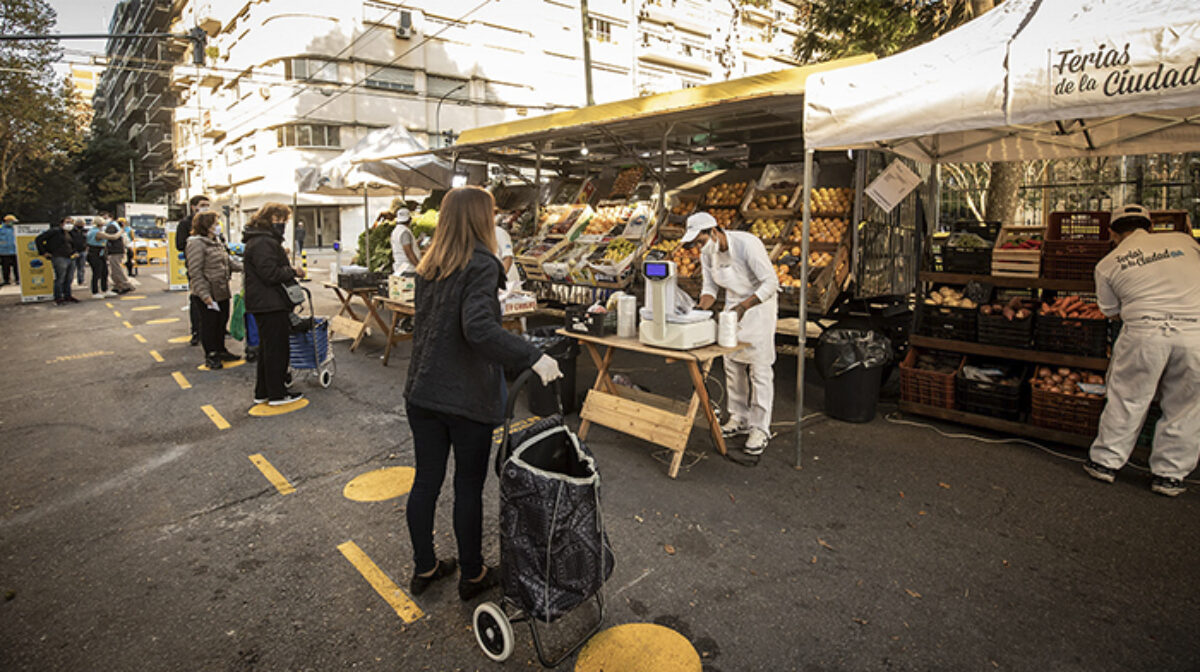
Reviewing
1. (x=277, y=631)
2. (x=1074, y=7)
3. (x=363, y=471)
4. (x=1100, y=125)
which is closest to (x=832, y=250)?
(x=1100, y=125)

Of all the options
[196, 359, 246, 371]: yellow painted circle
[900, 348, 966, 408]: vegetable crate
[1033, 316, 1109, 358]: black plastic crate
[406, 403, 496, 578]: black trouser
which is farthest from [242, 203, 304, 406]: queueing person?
[1033, 316, 1109, 358]: black plastic crate

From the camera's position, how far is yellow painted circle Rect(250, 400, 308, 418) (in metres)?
6.18

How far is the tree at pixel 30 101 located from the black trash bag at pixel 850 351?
105 ft

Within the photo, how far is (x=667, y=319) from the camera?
4.57 metres

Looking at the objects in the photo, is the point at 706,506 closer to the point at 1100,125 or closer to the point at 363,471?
the point at 363,471

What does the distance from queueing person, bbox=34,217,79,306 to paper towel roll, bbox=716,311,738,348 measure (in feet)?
51.7

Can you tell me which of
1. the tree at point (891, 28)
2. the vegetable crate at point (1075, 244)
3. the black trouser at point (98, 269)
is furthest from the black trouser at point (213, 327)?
the tree at point (891, 28)

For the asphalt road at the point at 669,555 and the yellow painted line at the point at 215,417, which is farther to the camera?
the yellow painted line at the point at 215,417

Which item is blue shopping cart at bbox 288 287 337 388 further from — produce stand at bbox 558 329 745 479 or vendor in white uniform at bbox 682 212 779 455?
vendor in white uniform at bbox 682 212 779 455

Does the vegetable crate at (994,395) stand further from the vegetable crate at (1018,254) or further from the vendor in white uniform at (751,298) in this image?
the vendor in white uniform at (751,298)

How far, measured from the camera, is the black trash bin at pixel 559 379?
570 cm

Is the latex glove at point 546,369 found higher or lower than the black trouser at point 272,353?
higher

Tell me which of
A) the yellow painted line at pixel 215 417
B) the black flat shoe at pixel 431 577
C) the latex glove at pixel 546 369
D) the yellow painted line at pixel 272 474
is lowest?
the black flat shoe at pixel 431 577

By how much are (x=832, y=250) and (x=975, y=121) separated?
11.2 ft
